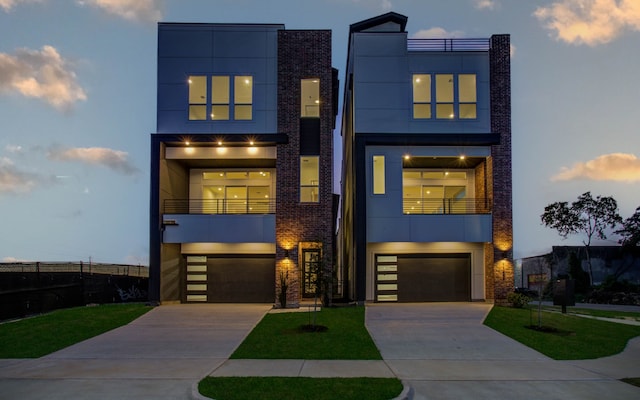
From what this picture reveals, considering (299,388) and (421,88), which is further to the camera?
(421,88)

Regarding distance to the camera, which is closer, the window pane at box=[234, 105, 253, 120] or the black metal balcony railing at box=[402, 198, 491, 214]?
the window pane at box=[234, 105, 253, 120]

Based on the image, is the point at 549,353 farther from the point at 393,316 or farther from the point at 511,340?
the point at 393,316

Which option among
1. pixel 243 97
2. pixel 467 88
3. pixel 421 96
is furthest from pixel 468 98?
pixel 243 97

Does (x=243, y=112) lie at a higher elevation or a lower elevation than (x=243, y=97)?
lower

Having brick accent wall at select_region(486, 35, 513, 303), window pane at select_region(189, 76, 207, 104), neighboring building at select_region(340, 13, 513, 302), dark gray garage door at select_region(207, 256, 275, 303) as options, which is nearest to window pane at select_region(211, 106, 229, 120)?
window pane at select_region(189, 76, 207, 104)

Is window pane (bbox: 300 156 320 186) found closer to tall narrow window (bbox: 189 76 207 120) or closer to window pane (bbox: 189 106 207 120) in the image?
window pane (bbox: 189 106 207 120)

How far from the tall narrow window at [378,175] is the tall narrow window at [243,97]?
6.49m

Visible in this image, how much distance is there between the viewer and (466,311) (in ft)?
67.9

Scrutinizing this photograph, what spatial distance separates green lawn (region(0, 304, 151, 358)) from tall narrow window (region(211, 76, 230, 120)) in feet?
31.3

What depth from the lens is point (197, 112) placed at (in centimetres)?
2388

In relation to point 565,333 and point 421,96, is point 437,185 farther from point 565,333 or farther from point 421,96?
point 565,333

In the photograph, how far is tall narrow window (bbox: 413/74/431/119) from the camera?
23844mm

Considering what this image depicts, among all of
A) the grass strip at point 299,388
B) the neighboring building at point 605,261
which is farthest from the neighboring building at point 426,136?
the neighboring building at point 605,261

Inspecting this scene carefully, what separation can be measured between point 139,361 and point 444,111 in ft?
57.5
